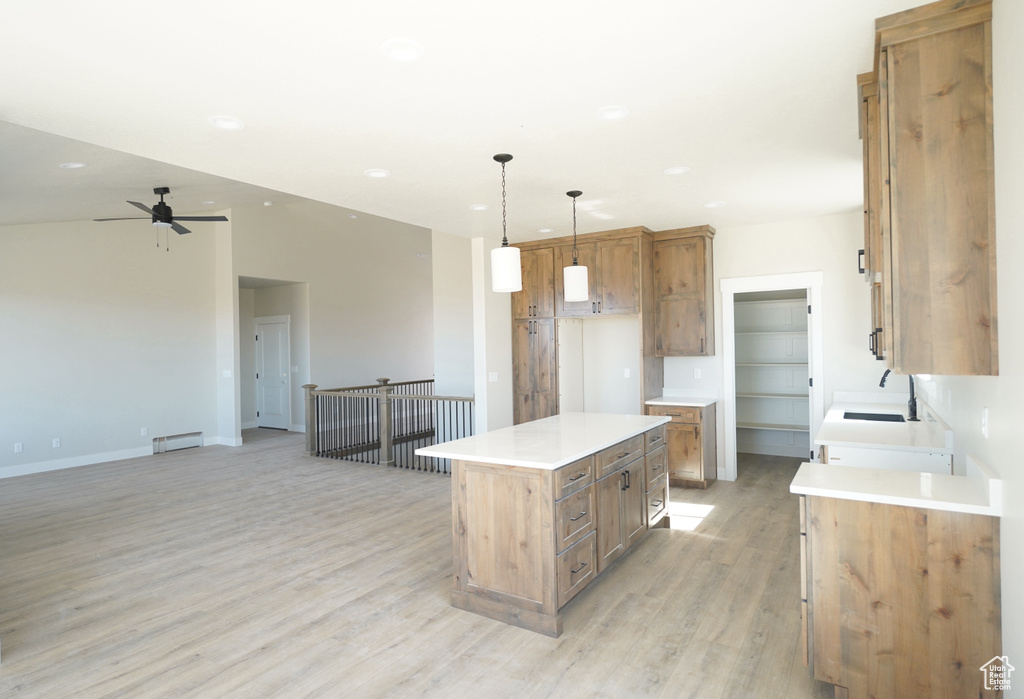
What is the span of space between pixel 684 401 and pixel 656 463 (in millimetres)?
1742

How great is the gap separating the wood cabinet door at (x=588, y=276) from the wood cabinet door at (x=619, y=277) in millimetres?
55

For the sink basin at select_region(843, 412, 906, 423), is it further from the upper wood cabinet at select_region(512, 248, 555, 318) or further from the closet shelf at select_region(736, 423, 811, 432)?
the upper wood cabinet at select_region(512, 248, 555, 318)

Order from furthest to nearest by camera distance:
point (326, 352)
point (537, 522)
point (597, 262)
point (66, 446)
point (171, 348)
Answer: point (326, 352)
point (171, 348)
point (66, 446)
point (597, 262)
point (537, 522)

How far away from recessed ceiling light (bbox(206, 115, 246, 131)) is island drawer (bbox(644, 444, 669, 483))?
318 cm

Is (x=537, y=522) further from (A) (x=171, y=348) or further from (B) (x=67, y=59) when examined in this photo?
(A) (x=171, y=348)

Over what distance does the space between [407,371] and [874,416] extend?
9.09 metres

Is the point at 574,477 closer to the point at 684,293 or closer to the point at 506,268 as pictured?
the point at 506,268

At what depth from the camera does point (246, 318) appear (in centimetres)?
1068

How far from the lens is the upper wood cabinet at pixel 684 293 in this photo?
5.81 metres

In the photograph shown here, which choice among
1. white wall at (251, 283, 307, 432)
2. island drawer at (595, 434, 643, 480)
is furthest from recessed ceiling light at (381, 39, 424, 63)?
white wall at (251, 283, 307, 432)

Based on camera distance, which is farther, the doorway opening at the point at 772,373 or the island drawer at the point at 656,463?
the doorway opening at the point at 772,373

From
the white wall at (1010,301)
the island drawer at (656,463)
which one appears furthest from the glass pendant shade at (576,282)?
the white wall at (1010,301)

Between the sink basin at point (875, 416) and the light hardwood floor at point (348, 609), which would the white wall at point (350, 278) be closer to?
the light hardwood floor at point (348, 609)

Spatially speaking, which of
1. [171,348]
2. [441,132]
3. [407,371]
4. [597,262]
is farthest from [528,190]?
[407,371]
